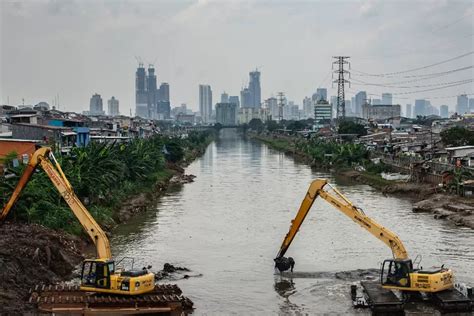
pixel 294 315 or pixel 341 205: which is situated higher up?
pixel 341 205

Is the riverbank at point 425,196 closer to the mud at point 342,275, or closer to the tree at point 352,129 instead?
the mud at point 342,275

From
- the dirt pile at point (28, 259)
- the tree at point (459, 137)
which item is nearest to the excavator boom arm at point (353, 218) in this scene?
the dirt pile at point (28, 259)

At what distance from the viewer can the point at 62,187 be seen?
2125 cm

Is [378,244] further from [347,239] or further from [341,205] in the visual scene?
[341,205]

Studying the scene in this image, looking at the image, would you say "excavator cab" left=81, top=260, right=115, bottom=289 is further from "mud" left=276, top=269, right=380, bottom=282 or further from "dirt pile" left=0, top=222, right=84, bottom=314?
"mud" left=276, top=269, right=380, bottom=282

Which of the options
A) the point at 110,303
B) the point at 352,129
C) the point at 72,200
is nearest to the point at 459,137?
the point at 352,129

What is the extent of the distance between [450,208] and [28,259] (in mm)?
24233

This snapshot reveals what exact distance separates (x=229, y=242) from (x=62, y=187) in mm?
10477

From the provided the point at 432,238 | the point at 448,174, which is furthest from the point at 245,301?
the point at 448,174

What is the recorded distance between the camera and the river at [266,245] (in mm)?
21016

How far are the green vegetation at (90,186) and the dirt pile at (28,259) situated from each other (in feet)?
4.91

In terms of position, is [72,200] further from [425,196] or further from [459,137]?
[459,137]

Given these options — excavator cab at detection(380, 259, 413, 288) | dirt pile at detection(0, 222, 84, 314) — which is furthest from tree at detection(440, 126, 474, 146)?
excavator cab at detection(380, 259, 413, 288)

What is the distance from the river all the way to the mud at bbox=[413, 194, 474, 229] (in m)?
0.74
